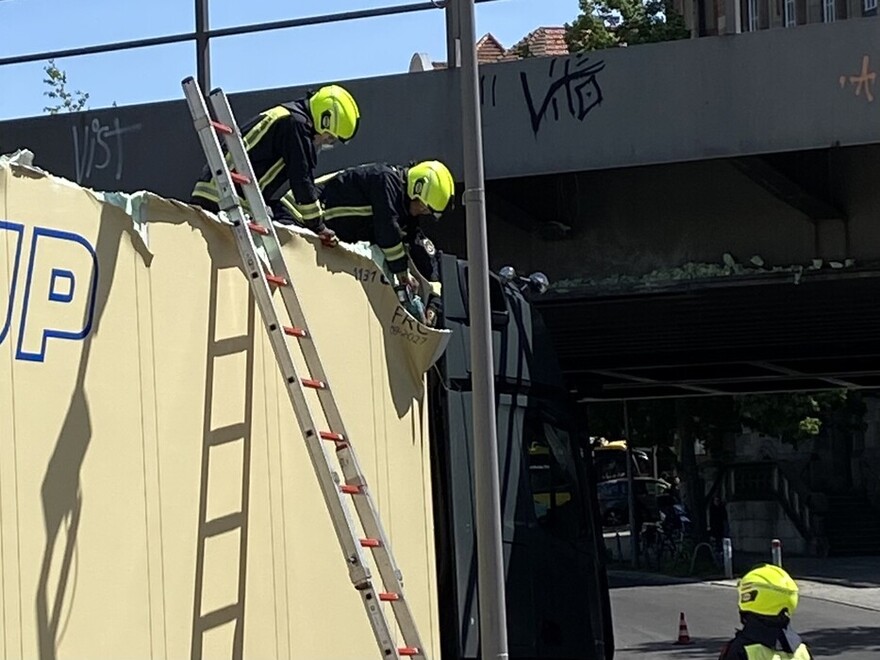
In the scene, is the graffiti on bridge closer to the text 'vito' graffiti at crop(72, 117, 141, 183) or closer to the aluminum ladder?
the text 'vito' graffiti at crop(72, 117, 141, 183)

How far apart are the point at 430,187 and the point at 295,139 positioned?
2.74 feet

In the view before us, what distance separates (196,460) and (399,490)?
1594 mm

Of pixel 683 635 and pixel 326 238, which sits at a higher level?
pixel 326 238

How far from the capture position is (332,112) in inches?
269

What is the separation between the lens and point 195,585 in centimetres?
470

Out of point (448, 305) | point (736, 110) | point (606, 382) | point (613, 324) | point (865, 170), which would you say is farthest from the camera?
point (606, 382)

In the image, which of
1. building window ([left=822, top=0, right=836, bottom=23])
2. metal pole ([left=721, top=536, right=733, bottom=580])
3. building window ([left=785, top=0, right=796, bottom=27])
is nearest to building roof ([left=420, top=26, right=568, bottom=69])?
metal pole ([left=721, top=536, right=733, bottom=580])

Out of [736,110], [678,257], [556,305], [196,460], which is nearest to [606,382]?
[556,305]

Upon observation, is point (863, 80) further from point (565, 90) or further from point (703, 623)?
point (703, 623)

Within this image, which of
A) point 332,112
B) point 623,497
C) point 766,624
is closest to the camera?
point 766,624

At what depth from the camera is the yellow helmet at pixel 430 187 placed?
722 centimetres

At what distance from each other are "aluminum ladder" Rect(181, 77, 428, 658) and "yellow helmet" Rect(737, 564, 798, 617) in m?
1.23

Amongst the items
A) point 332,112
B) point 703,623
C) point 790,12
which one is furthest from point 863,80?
point 790,12

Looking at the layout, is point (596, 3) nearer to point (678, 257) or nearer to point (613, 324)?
point (613, 324)
